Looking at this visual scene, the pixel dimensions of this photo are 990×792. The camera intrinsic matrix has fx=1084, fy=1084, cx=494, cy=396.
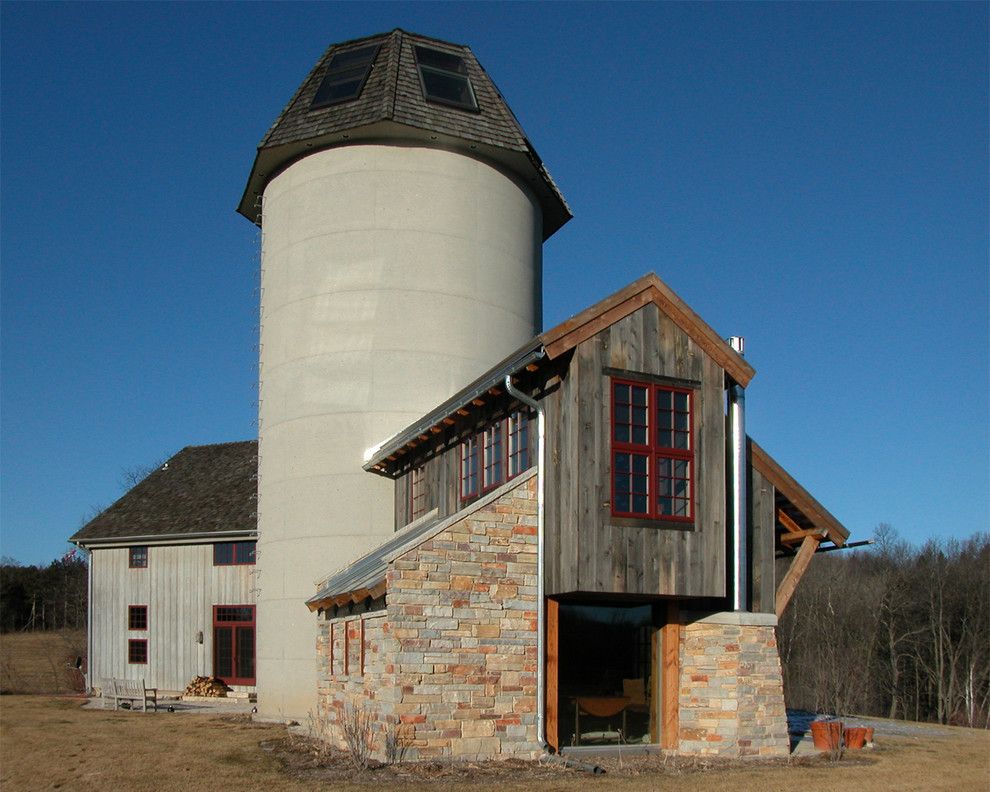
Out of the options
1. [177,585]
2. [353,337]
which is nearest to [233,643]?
[177,585]

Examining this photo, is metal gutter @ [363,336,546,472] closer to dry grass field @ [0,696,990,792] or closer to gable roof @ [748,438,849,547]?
gable roof @ [748,438,849,547]

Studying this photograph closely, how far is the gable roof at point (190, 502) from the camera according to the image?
106 feet

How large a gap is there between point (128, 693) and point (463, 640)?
15.7 metres

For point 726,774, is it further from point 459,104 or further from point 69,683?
point 69,683

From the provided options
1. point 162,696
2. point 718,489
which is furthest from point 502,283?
point 162,696

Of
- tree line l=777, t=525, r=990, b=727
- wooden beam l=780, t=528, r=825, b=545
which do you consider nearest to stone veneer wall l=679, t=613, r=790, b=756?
wooden beam l=780, t=528, r=825, b=545

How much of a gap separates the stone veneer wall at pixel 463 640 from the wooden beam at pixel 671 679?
98.6 inches

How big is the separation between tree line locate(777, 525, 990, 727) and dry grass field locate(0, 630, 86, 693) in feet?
99.7

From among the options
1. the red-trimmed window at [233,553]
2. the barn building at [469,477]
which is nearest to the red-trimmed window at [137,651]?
the barn building at [469,477]

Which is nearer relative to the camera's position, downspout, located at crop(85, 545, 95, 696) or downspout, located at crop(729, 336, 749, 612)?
downspout, located at crop(729, 336, 749, 612)

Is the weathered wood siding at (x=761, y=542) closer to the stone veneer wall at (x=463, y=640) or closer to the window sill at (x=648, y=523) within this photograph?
the window sill at (x=648, y=523)

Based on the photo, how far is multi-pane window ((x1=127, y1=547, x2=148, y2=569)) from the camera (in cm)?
3338

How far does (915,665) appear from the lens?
51406mm

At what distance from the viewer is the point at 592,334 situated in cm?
1611
